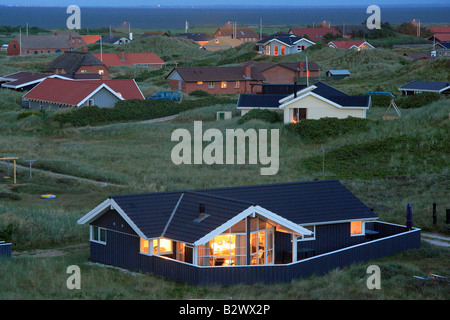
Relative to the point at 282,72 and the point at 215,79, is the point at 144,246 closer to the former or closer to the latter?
the point at 215,79

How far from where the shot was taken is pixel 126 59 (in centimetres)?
9775

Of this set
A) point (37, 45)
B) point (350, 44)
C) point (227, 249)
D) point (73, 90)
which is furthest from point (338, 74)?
point (37, 45)

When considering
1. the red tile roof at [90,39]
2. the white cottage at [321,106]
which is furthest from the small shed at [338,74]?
the red tile roof at [90,39]

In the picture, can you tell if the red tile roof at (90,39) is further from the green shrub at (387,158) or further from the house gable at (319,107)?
the green shrub at (387,158)

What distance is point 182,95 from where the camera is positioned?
219 feet

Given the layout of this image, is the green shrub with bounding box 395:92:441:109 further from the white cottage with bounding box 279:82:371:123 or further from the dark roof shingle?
the dark roof shingle

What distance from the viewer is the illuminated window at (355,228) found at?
2458 centimetres

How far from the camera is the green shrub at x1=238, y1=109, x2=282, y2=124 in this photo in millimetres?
49125

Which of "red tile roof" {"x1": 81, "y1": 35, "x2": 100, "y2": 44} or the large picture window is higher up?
"red tile roof" {"x1": 81, "y1": 35, "x2": 100, "y2": 44}

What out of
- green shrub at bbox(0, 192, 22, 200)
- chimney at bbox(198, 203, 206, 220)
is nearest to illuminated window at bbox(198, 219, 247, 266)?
chimney at bbox(198, 203, 206, 220)

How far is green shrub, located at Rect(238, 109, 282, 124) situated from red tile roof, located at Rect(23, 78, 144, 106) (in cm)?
1518

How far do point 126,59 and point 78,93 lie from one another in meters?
38.5
